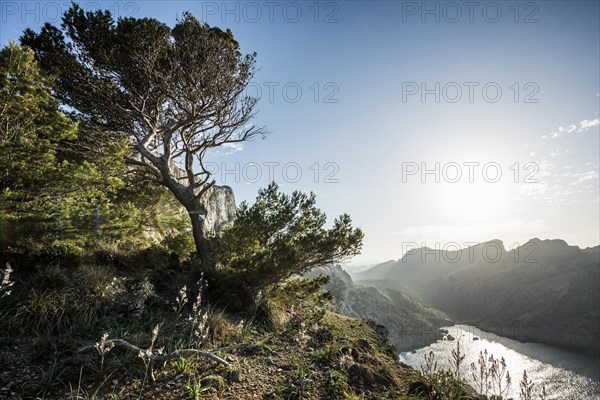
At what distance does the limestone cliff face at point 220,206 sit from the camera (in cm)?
2638

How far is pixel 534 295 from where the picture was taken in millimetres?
110125

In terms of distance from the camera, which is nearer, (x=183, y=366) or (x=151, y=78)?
(x=183, y=366)

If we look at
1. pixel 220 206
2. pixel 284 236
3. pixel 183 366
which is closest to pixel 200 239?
pixel 284 236

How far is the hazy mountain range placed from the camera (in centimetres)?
9212

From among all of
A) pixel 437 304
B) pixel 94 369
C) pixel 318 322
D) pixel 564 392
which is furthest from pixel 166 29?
pixel 437 304

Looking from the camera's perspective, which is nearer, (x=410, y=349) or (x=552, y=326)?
(x=410, y=349)

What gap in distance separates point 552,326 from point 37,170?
137 metres

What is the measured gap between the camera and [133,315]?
664 centimetres

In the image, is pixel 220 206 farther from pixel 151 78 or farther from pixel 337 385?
pixel 337 385

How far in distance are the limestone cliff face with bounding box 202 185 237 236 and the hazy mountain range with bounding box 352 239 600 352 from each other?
103 meters

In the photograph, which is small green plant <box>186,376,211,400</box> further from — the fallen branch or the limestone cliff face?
the limestone cliff face

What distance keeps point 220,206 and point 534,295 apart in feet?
453

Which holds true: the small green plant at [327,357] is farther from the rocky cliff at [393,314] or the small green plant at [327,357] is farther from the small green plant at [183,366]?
the rocky cliff at [393,314]

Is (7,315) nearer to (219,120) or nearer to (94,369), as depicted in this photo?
(94,369)
